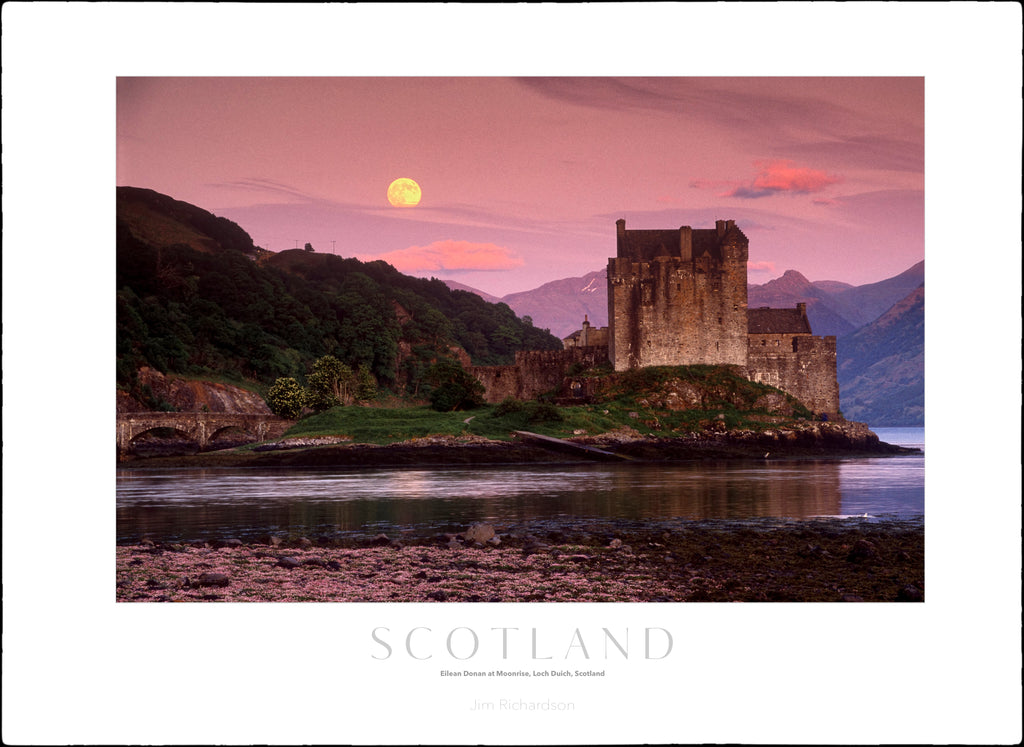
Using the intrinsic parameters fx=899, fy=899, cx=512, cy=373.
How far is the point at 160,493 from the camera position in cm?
2083

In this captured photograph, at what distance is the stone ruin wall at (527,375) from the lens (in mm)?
47938

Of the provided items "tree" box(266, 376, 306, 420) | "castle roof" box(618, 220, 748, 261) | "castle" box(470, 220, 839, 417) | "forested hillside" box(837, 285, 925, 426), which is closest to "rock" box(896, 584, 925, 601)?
"forested hillside" box(837, 285, 925, 426)

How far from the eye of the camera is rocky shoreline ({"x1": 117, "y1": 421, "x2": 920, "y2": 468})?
3425 centimetres

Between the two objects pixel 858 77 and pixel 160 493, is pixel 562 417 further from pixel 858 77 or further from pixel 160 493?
pixel 858 77

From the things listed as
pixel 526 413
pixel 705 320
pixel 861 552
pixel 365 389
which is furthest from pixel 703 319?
pixel 861 552

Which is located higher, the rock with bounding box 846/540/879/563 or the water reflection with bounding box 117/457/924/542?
the rock with bounding box 846/540/879/563

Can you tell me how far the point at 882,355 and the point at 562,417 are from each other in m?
19.9

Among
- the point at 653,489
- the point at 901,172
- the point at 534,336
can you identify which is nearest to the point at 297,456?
the point at 653,489

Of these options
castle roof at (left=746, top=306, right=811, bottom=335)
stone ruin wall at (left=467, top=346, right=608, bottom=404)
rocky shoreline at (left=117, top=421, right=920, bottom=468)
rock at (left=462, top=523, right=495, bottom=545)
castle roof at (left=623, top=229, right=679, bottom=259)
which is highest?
castle roof at (left=623, top=229, right=679, bottom=259)

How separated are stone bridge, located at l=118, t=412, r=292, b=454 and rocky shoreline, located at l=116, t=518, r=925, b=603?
27377 millimetres

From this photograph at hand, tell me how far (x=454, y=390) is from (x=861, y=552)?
3428cm

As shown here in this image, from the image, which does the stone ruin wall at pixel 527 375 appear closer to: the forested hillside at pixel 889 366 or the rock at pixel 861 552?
the forested hillside at pixel 889 366

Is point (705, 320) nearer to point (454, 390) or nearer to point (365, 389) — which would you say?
point (454, 390)

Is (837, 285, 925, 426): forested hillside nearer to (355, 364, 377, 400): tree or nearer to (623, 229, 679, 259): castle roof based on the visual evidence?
(623, 229, 679, 259): castle roof
